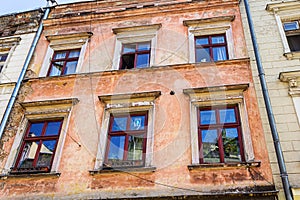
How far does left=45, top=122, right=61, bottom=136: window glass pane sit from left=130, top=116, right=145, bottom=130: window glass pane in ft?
7.01

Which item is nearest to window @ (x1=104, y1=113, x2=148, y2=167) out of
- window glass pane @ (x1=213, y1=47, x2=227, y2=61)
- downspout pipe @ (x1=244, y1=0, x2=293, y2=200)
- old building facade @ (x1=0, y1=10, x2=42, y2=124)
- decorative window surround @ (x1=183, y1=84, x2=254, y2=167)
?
decorative window surround @ (x1=183, y1=84, x2=254, y2=167)

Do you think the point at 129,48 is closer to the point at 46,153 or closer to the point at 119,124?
→ the point at 119,124

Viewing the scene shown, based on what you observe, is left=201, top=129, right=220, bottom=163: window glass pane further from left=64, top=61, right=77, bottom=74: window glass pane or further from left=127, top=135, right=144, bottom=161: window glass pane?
left=64, top=61, right=77, bottom=74: window glass pane

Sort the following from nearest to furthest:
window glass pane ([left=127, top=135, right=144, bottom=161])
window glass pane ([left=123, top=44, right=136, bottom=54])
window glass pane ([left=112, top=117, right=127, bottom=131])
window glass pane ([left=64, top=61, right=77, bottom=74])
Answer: window glass pane ([left=127, top=135, right=144, bottom=161])
window glass pane ([left=112, top=117, right=127, bottom=131])
window glass pane ([left=64, top=61, right=77, bottom=74])
window glass pane ([left=123, top=44, right=136, bottom=54])

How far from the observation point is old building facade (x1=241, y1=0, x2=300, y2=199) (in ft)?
22.2

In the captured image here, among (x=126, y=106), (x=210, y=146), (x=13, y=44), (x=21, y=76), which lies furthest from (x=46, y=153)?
(x=13, y=44)

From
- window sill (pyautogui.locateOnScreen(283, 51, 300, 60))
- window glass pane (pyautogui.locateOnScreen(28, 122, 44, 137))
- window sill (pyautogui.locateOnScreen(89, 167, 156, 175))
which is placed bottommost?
window sill (pyautogui.locateOnScreen(89, 167, 156, 175))

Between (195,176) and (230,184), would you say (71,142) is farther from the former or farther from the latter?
(230,184)

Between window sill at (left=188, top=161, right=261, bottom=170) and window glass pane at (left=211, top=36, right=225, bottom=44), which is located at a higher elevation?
window glass pane at (left=211, top=36, right=225, bottom=44)

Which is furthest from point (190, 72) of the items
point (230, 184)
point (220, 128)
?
point (230, 184)

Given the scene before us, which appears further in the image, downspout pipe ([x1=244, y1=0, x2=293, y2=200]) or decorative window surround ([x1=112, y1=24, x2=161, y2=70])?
decorative window surround ([x1=112, y1=24, x2=161, y2=70])

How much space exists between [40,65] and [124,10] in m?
3.64

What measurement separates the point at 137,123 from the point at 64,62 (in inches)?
155

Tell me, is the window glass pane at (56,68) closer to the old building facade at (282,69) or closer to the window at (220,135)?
the window at (220,135)
